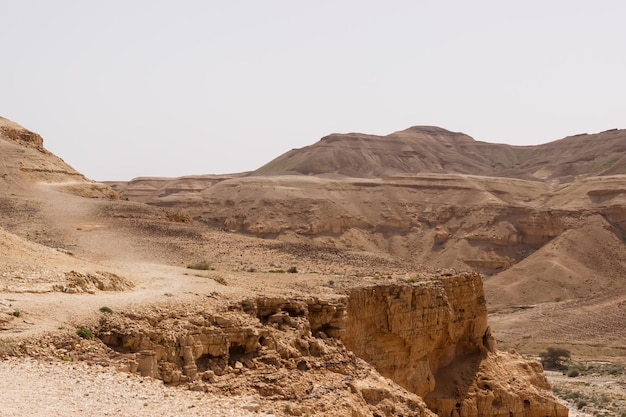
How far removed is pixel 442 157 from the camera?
130375 millimetres

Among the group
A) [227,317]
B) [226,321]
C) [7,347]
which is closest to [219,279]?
[227,317]

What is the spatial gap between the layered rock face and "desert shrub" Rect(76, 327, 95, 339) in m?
0.22

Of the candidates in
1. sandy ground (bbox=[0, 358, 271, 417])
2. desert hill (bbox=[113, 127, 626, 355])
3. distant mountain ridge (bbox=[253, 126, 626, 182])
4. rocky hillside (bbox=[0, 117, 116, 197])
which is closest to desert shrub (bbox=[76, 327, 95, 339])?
sandy ground (bbox=[0, 358, 271, 417])

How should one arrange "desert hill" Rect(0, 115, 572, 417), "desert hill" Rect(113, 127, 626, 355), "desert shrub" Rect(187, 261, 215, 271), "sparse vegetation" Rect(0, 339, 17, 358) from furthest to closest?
"desert hill" Rect(113, 127, 626, 355) < "desert shrub" Rect(187, 261, 215, 271) < "desert hill" Rect(0, 115, 572, 417) < "sparse vegetation" Rect(0, 339, 17, 358)

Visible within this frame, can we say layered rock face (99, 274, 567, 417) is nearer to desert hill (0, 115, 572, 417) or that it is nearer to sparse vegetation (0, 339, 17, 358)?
desert hill (0, 115, 572, 417)

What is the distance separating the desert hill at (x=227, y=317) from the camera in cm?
1221

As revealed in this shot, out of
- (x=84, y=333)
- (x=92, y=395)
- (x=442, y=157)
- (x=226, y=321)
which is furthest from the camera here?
(x=442, y=157)

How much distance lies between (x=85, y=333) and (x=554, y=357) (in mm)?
33500

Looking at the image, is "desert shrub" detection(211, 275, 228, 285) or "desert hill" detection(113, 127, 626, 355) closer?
"desert shrub" detection(211, 275, 228, 285)

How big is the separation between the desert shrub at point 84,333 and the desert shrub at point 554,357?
106 ft

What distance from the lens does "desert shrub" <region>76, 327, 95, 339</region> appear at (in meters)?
12.3

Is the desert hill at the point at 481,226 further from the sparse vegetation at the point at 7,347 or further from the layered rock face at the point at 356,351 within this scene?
the sparse vegetation at the point at 7,347

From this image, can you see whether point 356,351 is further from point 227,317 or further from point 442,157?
point 442,157

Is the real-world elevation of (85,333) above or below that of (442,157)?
below
